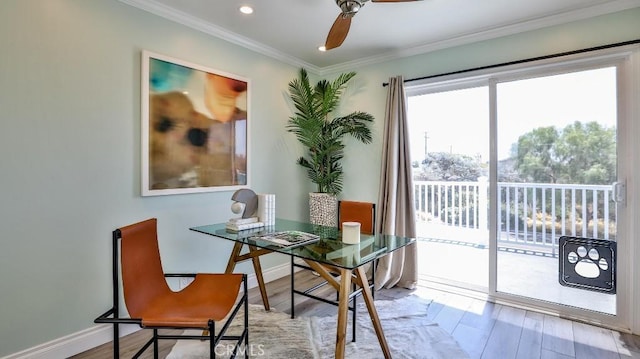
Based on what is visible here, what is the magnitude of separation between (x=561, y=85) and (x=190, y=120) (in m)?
3.17

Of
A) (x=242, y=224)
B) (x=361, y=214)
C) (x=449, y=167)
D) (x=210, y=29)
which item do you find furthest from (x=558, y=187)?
(x=210, y=29)

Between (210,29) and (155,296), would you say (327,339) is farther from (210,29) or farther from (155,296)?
(210,29)

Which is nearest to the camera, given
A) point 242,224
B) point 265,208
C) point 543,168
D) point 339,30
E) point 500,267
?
point 339,30

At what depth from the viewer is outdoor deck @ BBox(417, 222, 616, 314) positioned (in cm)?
269

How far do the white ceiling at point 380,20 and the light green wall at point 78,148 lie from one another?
0.35ft

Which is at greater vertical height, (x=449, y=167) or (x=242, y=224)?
(x=449, y=167)

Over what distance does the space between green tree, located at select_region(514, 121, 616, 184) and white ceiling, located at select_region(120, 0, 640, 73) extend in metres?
0.92

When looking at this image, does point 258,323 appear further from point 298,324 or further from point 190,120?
point 190,120

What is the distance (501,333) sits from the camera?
7.83 ft

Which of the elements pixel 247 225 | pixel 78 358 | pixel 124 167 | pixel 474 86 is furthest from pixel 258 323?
pixel 474 86

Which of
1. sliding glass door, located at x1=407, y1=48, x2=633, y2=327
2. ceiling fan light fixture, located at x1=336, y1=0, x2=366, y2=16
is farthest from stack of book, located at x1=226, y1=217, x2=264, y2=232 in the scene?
sliding glass door, located at x1=407, y1=48, x2=633, y2=327

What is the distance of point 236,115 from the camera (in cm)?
310

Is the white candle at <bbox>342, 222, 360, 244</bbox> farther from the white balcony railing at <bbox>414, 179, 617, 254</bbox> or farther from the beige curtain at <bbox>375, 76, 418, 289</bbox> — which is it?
the white balcony railing at <bbox>414, 179, 617, 254</bbox>

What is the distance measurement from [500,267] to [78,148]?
3.64 meters
